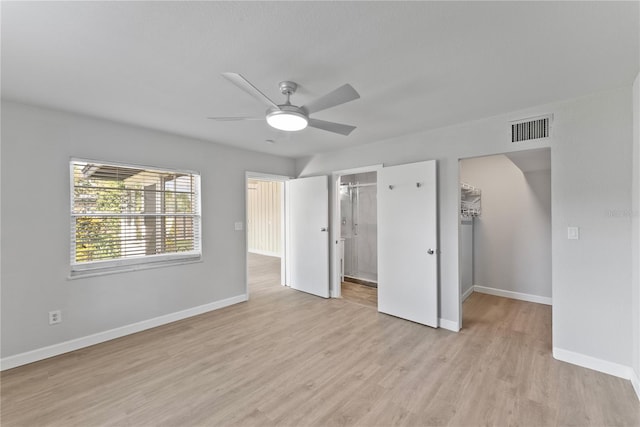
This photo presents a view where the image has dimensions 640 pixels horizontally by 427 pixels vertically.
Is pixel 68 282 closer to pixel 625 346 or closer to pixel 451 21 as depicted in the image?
pixel 451 21

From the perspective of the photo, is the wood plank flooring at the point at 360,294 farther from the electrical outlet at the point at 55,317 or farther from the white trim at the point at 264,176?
the electrical outlet at the point at 55,317

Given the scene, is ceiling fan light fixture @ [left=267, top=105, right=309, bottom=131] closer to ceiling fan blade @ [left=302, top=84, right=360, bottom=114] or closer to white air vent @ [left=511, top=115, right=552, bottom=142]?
ceiling fan blade @ [left=302, top=84, right=360, bottom=114]

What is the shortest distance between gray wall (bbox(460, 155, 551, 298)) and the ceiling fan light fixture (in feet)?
10.9

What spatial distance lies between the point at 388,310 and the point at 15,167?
173 inches

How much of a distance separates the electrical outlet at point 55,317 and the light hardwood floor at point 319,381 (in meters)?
0.37

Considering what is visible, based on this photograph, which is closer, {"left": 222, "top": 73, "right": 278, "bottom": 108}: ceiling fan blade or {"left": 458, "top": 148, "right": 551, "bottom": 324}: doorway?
{"left": 222, "top": 73, "right": 278, "bottom": 108}: ceiling fan blade

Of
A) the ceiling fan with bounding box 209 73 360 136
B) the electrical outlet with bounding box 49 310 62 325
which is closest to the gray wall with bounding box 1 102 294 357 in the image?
the electrical outlet with bounding box 49 310 62 325

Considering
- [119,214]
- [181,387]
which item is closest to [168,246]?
[119,214]

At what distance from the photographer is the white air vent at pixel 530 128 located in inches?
107

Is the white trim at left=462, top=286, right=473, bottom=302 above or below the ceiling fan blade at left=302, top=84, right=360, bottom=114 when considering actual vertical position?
below

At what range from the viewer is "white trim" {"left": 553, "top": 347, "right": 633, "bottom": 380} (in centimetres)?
231

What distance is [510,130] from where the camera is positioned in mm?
2910

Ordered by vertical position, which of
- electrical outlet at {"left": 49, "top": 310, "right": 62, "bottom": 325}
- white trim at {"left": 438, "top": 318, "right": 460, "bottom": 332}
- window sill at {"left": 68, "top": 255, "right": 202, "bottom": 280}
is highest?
window sill at {"left": 68, "top": 255, "right": 202, "bottom": 280}

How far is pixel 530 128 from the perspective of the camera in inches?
110
